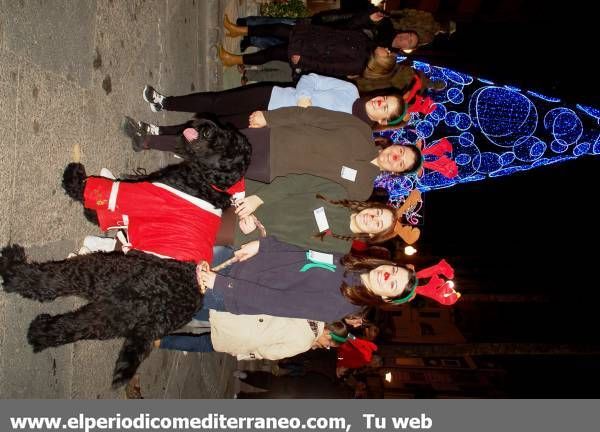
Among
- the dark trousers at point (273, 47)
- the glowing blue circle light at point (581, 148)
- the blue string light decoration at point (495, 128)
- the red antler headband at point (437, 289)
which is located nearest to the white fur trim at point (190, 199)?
the red antler headband at point (437, 289)

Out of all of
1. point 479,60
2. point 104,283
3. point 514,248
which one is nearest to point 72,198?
point 104,283

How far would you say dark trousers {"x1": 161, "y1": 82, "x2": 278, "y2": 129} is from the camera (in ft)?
A: 11.6

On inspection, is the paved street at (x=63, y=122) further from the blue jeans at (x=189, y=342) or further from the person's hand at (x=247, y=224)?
the person's hand at (x=247, y=224)

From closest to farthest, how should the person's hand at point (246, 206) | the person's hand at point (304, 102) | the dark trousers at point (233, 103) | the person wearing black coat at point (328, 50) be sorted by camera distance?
the person's hand at point (246, 206)
the person's hand at point (304, 102)
the dark trousers at point (233, 103)
the person wearing black coat at point (328, 50)

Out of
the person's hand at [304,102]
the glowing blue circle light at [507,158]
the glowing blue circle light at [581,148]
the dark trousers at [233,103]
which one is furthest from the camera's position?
the glowing blue circle light at [507,158]

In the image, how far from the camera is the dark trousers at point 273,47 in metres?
4.41

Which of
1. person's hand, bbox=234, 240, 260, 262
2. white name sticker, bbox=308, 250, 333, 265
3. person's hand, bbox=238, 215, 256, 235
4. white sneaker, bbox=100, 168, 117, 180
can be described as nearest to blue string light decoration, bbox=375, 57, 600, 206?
white name sticker, bbox=308, 250, 333, 265

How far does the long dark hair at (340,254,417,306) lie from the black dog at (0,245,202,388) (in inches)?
38.8

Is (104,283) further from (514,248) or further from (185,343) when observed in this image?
(514,248)

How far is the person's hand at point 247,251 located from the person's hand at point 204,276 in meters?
0.31

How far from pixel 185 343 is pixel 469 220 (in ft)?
24.6

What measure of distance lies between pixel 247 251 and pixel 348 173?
101cm

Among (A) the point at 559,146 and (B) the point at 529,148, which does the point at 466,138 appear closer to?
(B) the point at 529,148

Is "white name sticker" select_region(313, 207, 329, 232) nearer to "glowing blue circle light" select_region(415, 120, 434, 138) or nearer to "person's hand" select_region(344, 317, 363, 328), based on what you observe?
"person's hand" select_region(344, 317, 363, 328)
